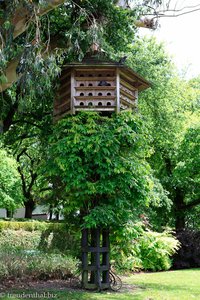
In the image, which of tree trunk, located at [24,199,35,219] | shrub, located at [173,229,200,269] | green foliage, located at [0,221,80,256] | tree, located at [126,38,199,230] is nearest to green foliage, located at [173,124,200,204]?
tree, located at [126,38,199,230]

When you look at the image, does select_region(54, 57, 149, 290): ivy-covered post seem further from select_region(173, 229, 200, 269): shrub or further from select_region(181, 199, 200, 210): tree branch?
select_region(181, 199, 200, 210): tree branch

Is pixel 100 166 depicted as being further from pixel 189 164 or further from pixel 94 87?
pixel 189 164

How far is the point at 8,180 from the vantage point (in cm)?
1731

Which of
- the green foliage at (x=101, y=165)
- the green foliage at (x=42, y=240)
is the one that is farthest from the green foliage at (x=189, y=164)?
the green foliage at (x=101, y=165)

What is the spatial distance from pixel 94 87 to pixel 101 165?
1743 mm

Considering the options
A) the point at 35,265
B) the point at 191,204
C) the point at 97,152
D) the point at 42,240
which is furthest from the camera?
the point at 191,204

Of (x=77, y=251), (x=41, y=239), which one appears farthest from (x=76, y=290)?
(x=41, y=239)

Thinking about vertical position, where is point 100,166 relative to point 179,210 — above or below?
above

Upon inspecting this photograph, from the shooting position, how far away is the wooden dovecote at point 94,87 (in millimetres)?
8539

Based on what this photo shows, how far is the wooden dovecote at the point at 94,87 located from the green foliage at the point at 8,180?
7457 millimetres

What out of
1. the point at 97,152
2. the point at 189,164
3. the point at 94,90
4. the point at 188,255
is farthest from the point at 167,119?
the point at 97,152

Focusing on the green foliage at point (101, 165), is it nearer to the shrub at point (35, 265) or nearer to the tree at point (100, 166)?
the tree at point (100, 166)

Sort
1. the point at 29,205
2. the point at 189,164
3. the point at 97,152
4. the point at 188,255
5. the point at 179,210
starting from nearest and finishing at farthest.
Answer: the point at 97,152 < the point at 188,255 < the point at 189,164 < the point at 179,210 < the point at 29,205

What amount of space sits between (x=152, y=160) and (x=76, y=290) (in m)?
11.2
